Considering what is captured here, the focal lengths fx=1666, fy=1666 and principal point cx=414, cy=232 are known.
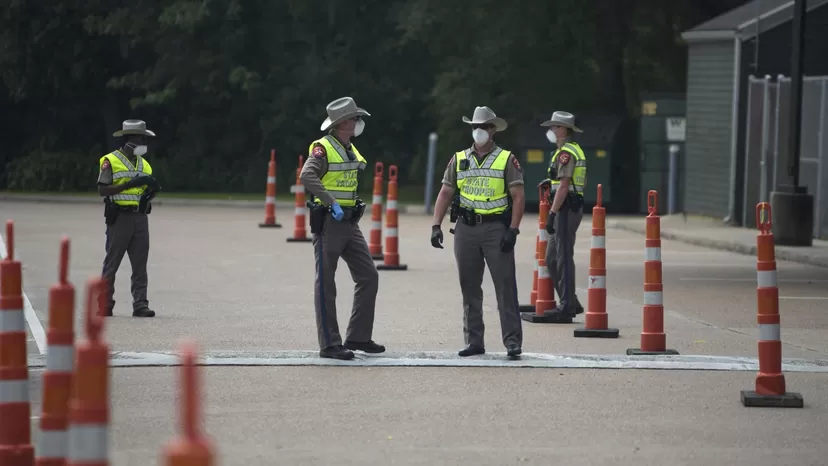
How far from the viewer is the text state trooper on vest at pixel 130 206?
47.8 ft

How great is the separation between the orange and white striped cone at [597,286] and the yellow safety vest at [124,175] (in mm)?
4062

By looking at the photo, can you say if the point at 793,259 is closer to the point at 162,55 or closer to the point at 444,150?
the point at 444,150

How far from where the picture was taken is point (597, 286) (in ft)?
43.8

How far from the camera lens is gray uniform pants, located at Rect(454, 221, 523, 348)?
39.0 feet

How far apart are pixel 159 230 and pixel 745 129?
1004cm

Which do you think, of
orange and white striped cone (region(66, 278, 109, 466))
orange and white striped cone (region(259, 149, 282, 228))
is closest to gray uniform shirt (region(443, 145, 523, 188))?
orange and white striped cone (region(66, 278, 109, 466))

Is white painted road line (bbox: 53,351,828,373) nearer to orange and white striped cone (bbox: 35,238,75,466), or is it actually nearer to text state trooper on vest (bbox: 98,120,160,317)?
text state trooper on vest (bbox: 98,120,160,317)

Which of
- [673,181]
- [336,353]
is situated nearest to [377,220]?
[336,353]

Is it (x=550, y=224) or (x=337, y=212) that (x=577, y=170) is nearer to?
(x=550, y=224)

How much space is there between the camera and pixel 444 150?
38.8 metres

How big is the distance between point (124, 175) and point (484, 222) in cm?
401

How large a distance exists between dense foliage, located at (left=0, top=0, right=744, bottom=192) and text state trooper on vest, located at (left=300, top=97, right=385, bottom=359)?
80.1ft

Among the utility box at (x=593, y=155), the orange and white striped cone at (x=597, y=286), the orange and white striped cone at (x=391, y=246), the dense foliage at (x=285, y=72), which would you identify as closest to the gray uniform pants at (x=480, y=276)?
the orange and white striped cone at (x=597, y=286)

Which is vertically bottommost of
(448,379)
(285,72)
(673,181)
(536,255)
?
(448,379)
